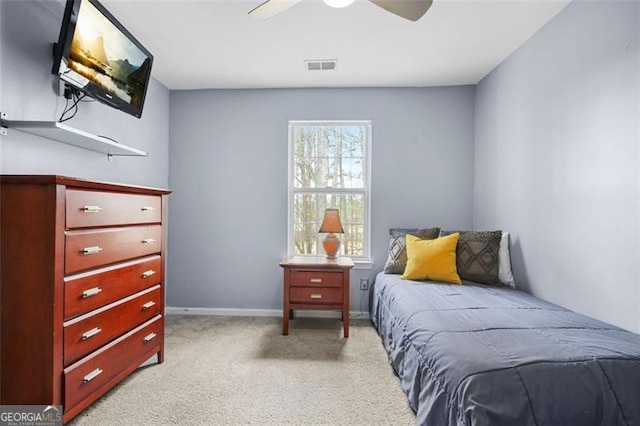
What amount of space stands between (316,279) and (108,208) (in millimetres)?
1659

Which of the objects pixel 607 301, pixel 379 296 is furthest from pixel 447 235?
pixel 607 301

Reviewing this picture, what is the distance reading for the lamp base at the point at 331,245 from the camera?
3.04m

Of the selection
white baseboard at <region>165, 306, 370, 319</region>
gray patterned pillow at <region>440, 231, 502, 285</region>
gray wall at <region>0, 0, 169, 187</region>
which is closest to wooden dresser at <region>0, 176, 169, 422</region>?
gray wall at <region>0, 0, 169, 187</region>

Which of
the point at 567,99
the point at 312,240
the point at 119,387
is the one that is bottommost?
the point at 119,387

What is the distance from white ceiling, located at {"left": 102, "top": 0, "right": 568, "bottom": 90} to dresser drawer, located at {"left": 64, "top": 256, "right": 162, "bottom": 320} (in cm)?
166

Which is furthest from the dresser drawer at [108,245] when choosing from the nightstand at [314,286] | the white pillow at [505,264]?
the white pillow at [505,264]

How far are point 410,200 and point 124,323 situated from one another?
2648mm

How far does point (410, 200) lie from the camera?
10.7 feet

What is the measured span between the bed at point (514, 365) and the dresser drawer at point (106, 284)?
1675 mm

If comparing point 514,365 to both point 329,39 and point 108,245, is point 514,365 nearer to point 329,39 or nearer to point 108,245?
point 108,245

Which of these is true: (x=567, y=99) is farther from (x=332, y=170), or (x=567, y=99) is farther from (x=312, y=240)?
(x=312, y=240)

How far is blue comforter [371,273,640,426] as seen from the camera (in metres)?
1.07

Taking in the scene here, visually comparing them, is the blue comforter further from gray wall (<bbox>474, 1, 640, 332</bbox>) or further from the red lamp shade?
the red lamp shade

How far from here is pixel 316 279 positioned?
2.75 meters
